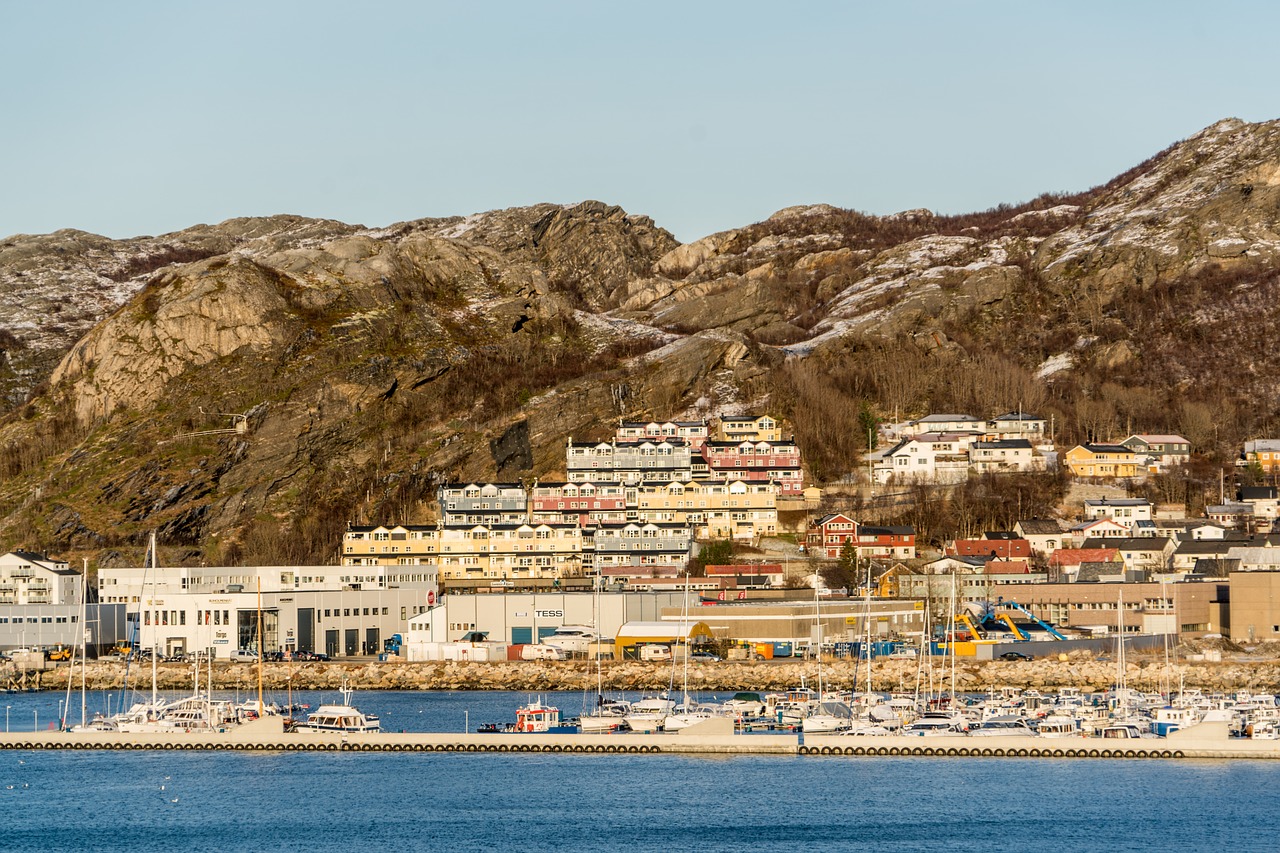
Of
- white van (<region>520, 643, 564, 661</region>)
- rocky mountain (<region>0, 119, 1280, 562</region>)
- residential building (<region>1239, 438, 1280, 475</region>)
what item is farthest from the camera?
rocky mountain (<region>0, 119, 1280, 562</region>)

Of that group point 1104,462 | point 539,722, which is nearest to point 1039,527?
point 1104,462

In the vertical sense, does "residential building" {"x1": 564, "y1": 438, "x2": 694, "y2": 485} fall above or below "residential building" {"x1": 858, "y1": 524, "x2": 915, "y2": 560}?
above

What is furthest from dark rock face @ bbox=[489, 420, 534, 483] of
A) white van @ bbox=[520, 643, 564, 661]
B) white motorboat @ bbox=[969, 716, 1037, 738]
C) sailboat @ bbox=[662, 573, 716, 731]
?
white motorboat @ bbox=[969, 716, 1037, 738]

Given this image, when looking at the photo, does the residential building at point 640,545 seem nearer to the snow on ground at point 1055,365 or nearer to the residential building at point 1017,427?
the residential building at point 1017,427

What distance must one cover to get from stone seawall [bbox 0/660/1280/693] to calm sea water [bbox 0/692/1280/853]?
69.1 ft

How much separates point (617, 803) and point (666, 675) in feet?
113

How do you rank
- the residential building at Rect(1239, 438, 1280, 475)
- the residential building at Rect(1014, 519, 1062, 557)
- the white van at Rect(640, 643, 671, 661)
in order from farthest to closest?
the residential building at Rect(1239, 438, 1280, 475)
the residential building at Rect(1014, 519, 1062, 557)
the white van at Rect(640, 643, 671, 661)

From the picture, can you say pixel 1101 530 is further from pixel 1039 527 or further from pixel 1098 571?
pixel 1098 571

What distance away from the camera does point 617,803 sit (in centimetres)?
5378

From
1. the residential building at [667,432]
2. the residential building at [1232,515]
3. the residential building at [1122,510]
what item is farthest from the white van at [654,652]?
the residential building at [667,432]

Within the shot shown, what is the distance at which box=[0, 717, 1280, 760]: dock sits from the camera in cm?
6172

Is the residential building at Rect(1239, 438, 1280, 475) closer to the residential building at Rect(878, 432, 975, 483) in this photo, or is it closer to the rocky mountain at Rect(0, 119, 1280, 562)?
the rocky mountain at Rect(0, 119, 1280, 562)

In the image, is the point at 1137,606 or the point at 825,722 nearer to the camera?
the point at 825,722

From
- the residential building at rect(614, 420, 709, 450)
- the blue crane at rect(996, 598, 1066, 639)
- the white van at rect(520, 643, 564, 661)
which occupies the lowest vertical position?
the white van at rect(520, 643, 564, 661)
